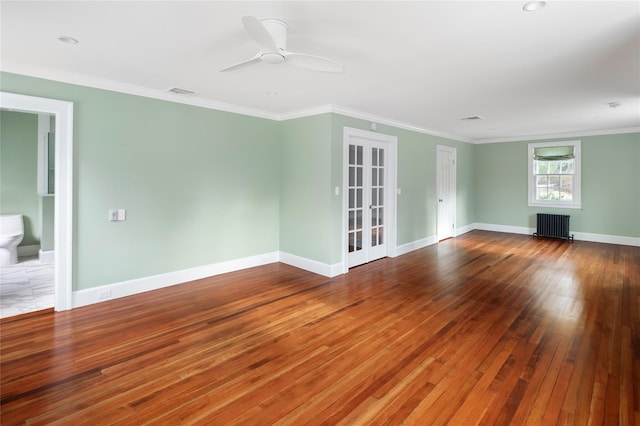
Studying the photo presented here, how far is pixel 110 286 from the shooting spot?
12.9 ft

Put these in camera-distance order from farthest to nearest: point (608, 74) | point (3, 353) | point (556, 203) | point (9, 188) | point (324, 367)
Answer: point (556, 203) → point (9, 188) → point (608, 74) → point (3, 353) → point (324, 367)

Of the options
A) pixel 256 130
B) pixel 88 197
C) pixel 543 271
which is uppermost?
pixel 256 130

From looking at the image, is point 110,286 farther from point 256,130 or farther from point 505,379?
point 505,379

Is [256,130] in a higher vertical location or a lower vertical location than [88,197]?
higher

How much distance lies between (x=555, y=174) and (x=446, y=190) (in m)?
2.73

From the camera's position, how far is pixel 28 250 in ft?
19.9

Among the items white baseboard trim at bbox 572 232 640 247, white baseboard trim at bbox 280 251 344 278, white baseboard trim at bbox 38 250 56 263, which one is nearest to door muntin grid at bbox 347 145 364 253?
white baseboard trim at bbox 280 251 344 278

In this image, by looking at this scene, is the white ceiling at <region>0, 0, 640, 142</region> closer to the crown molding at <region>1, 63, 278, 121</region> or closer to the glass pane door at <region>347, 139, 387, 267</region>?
the crown molding at <region>1, 63, 278, 121</region>

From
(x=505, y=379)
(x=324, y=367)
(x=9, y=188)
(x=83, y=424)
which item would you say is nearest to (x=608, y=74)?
(x=505, y=379)

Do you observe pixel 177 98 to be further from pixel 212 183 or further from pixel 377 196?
pixel 377 196

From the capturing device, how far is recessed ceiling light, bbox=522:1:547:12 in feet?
6.88

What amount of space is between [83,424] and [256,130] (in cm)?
417

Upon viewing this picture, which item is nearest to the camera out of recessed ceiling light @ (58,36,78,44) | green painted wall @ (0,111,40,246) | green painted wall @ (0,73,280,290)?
recessed ceiling light @ (58,36,78,44)

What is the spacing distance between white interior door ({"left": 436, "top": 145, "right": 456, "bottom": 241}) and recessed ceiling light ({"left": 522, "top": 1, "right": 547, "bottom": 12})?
17.5 ft
